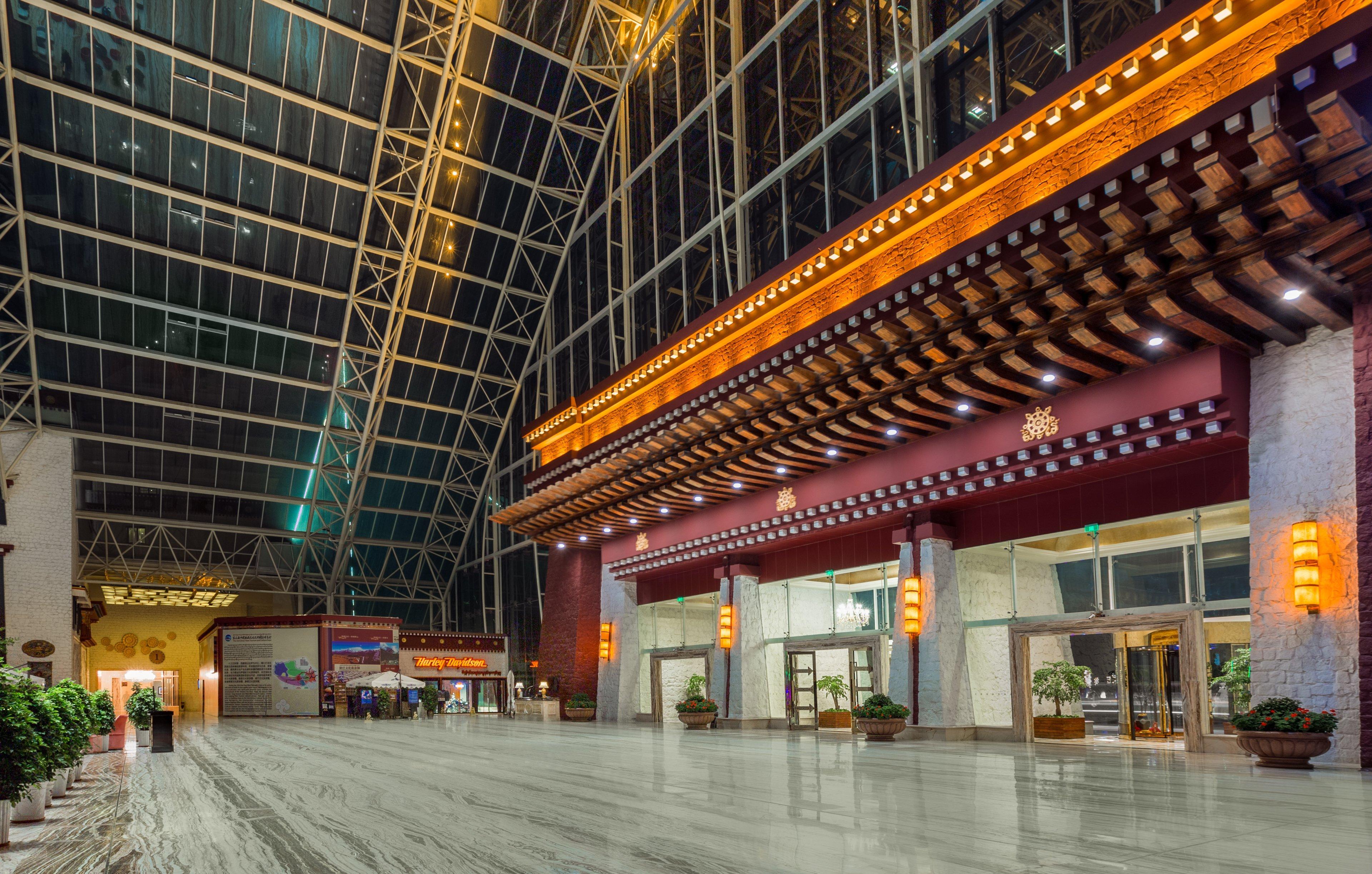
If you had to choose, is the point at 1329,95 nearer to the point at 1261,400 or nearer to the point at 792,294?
the point at 1261,400

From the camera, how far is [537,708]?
33.0 meters

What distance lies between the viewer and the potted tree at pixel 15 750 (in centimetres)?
627

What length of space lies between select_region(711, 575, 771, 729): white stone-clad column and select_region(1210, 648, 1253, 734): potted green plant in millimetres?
11565

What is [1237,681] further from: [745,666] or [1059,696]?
[745,666]

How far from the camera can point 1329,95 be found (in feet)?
28.0

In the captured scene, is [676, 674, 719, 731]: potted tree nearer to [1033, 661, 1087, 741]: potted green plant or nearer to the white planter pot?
[1033, 661, 1087, 741]: potted green plant

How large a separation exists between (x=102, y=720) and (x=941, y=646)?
567 inches

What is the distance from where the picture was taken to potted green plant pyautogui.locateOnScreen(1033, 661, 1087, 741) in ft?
56.9

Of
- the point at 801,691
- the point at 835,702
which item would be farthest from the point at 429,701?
the point at 835,702

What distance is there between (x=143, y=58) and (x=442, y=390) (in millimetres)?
15957

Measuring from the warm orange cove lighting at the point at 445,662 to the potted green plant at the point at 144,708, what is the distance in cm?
2503

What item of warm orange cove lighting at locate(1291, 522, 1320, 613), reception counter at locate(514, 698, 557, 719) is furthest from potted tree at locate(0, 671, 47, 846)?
reception counter at locate(514, 698, 557, 719)

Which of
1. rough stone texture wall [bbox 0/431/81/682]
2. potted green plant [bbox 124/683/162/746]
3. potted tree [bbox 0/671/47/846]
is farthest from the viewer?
rough stone texture wall [bbox 0/431/81/682]

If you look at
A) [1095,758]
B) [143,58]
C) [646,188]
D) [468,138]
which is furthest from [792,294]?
[143,58]
